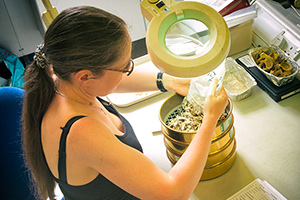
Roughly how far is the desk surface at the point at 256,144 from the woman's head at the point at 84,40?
0.63 meters

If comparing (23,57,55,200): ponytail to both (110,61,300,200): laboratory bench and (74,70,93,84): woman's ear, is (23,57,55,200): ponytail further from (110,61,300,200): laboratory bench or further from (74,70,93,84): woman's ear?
(110,61,300,200): laboratory bench

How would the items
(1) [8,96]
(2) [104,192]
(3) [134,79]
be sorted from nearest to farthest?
(2) [104,192], (1) [8,96], (3) [134,79]

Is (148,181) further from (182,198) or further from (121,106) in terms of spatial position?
(121,106)

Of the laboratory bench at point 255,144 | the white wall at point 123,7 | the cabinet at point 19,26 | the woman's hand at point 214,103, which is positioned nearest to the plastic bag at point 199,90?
the woman's hand at point 214,103

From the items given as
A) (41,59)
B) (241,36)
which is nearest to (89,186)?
(41,59)

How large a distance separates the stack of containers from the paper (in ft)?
0.38

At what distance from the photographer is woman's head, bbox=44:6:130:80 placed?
76cm

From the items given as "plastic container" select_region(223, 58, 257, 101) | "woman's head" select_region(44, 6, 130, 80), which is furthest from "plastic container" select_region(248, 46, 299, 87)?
"woman's head" select_region(44, 6, 130, 80)

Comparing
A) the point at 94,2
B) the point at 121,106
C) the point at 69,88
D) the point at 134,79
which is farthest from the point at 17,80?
the point at 69,88

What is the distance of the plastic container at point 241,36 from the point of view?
1.54 m

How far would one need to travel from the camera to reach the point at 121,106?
152cm

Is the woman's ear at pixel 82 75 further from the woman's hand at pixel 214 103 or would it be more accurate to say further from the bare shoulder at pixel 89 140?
the woman's hand at pixel 214 103

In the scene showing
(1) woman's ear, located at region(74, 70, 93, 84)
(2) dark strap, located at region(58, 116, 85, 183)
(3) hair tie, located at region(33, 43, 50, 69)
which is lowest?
(2) dark strap, located at region(58, 116, 85, 183)

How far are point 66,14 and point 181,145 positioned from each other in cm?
61
